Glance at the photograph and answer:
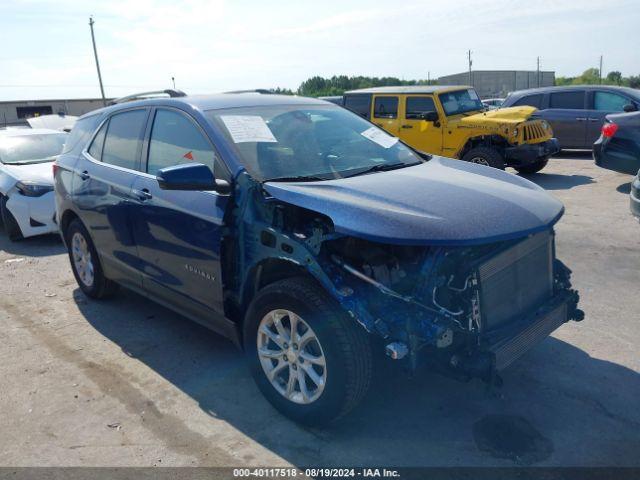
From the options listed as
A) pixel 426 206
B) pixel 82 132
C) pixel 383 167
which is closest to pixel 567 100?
pixel 383 167

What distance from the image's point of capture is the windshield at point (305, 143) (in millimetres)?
3650

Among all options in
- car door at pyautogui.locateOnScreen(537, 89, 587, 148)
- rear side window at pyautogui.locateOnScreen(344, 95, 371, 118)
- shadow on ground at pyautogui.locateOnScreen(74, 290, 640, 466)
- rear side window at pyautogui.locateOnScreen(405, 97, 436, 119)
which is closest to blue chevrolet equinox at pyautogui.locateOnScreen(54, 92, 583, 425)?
shadow on ground at pyautogui.locateOnScreen(74, 290, 640, 466)

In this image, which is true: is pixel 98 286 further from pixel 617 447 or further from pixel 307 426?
pixel 617 447

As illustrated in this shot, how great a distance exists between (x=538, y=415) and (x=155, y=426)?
7.34ft

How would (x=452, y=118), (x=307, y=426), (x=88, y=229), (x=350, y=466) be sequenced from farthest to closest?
1. (x=452, y=118)
2. (x=88, y=229)
3. (x=307, y=426)
4. (x=350, y=466)

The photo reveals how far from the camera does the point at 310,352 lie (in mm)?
3219

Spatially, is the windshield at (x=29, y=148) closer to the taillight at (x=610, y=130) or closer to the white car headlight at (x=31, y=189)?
the white car headlight at (x=31, y=189)

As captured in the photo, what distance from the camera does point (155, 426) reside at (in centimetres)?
343

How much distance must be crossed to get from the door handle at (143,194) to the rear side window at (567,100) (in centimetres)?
1156

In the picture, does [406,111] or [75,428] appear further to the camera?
[406,111]

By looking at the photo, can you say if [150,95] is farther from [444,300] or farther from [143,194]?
[444,300]

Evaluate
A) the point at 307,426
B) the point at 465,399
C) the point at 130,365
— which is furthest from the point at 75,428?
the point at 465,399

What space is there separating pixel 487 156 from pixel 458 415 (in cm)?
745

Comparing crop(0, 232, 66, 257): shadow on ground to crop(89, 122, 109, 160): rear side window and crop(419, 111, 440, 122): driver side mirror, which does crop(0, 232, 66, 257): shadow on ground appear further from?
crop(419, 111, 440, 122): driver side mirror
